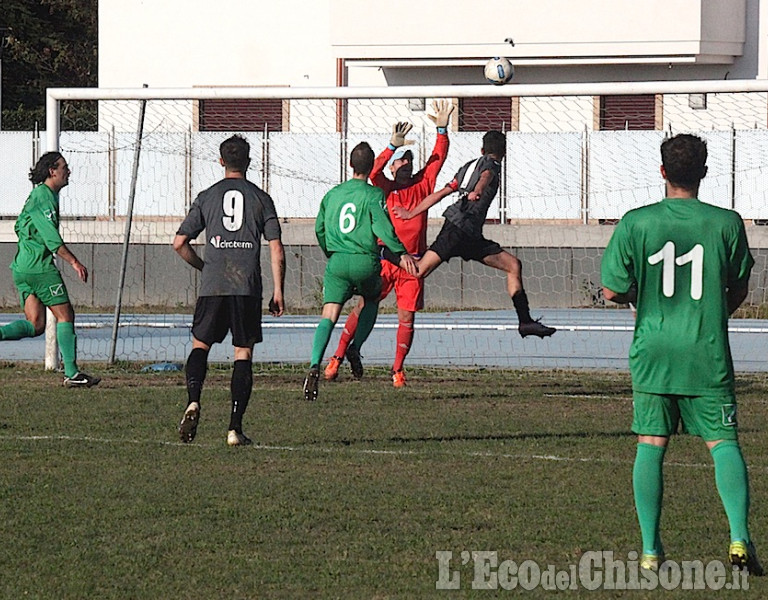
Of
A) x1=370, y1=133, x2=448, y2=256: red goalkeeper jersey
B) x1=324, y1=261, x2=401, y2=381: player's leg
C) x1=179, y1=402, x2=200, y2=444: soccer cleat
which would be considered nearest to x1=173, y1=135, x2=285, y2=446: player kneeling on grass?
x1=179, y1=402, x2=200, y2=444: soccer cleat

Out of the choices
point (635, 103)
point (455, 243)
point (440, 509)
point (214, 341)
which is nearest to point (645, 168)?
point (635, 103)

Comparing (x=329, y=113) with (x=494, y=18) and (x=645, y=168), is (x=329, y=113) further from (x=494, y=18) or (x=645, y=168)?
(x=645, y=168)

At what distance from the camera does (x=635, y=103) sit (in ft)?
83.6

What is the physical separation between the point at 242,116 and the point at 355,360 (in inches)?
516

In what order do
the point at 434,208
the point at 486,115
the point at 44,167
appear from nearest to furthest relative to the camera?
the point at 44,167, the point at 434,208, the point at 486,115

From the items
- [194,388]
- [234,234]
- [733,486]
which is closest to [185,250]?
[234,234]

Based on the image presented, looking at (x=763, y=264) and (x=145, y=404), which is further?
(x=763, y=264)

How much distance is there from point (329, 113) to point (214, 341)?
15.8 metres

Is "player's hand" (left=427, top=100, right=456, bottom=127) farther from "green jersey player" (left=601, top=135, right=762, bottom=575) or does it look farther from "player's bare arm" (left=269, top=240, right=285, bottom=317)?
"green jersey player" (left=601, top=135, right=762, bottom=575)

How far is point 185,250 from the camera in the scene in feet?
33.0

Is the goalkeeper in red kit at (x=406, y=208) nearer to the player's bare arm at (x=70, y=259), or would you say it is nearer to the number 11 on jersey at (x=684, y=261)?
the player's bare arm at (x=70, y=259)

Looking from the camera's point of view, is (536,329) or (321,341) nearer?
(321,341)

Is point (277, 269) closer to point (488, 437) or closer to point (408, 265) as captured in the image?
point (408, 265)

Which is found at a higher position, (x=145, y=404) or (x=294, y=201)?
(x=294, y=201)
